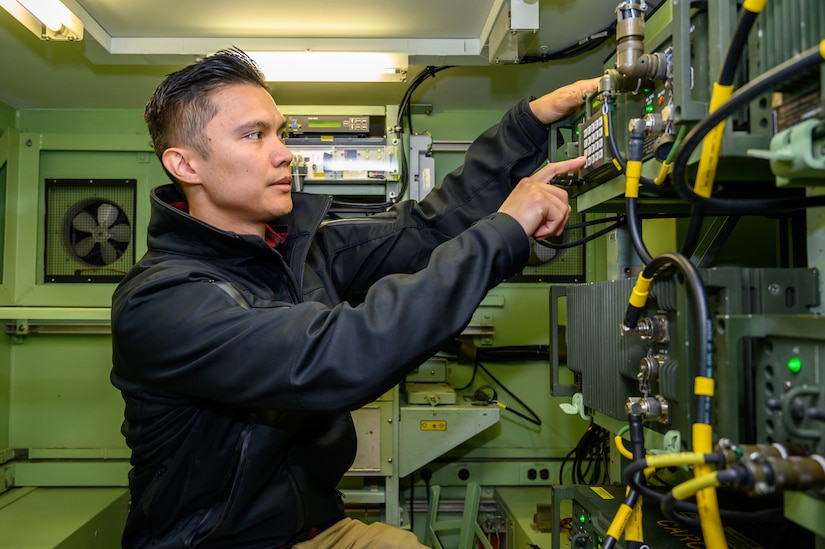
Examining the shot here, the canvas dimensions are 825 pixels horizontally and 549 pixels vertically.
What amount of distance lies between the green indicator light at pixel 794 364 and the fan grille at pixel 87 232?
10.5 feet

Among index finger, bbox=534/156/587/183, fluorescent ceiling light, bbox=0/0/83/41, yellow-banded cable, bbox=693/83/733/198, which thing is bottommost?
yellow-banded cable, bbox=693/83/733/198

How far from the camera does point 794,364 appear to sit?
84 centimetres

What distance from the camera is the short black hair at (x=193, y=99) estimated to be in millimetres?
1630

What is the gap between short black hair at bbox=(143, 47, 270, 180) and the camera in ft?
5.35

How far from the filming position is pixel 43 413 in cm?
334

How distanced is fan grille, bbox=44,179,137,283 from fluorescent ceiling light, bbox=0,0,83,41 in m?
1.23

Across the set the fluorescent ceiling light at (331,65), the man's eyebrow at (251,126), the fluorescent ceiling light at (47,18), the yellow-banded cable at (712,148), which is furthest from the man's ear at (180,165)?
the yellow-banded cable at (712,148)

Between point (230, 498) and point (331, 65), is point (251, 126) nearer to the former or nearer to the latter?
point (230, 498)

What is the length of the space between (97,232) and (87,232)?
0.05m

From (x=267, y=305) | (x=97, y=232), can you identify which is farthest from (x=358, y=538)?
(x=97, y=232)

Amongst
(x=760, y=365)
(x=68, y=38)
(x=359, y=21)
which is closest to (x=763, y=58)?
(x=760, y=365)

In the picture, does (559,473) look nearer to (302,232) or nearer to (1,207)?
(302,232)

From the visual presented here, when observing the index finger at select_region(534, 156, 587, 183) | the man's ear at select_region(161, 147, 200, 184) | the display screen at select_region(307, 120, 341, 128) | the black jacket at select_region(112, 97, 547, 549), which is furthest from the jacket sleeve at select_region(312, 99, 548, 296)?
the display screen at select_region(307, 120, 341, 128)

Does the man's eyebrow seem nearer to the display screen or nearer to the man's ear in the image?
the man's ear
